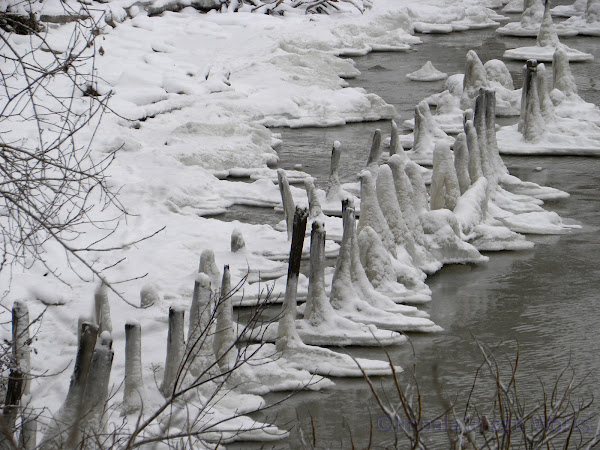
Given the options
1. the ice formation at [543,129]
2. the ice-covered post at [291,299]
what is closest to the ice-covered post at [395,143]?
the ice formation at [543,129]

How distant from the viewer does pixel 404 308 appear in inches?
403

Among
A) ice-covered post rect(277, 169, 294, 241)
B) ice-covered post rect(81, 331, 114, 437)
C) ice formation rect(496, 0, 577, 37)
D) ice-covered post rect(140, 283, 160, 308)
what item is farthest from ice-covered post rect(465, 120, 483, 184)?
ice formation rect(496, 0, 577, 37)

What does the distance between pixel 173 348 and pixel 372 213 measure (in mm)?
3623

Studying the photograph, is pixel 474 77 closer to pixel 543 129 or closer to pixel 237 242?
pixel 543 129

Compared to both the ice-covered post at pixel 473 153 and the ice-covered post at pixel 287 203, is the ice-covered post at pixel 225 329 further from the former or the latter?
the ice-covered post at pixel 473 153

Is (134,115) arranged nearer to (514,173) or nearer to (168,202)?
(168,202)

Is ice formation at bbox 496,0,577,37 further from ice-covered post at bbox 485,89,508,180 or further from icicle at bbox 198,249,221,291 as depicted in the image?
icicle at bbox 198,249,221,291

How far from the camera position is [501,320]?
1035 cm

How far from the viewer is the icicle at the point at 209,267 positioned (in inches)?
371

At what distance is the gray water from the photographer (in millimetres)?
8344

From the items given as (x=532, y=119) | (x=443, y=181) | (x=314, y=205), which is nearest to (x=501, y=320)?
(x=443, y=181)

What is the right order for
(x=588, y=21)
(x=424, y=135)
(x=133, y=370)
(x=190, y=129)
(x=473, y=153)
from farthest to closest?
(x=588, y=21)
(x=190, y=129)
(x=424, y=135)
(x=473, y=153)
(x=133, y=370)

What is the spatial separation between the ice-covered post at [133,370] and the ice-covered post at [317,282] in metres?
2.06

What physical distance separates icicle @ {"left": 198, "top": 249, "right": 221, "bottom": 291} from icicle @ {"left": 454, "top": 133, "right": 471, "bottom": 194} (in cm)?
454
